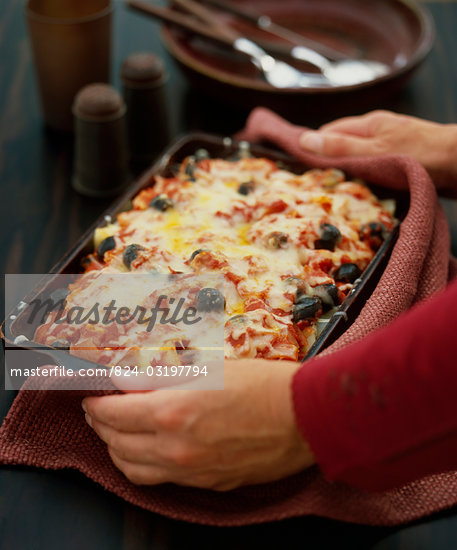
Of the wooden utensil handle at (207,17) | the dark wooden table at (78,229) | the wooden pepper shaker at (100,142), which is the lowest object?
the dark wooden table at (78,229)

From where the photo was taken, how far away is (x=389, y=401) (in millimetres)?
818

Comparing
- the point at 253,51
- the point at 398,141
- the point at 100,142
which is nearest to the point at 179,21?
the point at 253,51

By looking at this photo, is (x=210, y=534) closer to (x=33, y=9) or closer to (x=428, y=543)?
(x=428, y=543)

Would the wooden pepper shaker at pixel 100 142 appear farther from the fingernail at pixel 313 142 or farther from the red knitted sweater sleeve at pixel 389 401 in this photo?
the red knitted sweater sleeve at pixel 389 401

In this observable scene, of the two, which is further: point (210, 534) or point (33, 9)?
point (33, 9)

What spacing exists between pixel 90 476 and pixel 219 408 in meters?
0.27

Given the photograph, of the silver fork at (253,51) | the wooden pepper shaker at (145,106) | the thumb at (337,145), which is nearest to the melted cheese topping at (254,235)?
the thumb at (337,145)

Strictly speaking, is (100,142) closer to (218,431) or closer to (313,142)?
(313,142)

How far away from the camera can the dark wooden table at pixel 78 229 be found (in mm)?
996

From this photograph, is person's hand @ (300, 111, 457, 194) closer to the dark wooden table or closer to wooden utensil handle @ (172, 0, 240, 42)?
the dark wooden table

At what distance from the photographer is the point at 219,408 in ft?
2.95

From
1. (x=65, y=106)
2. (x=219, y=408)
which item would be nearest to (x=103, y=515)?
(x=219, y=408)

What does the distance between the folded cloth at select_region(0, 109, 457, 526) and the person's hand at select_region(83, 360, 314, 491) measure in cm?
4

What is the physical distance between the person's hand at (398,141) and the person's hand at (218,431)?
0.73 meters
